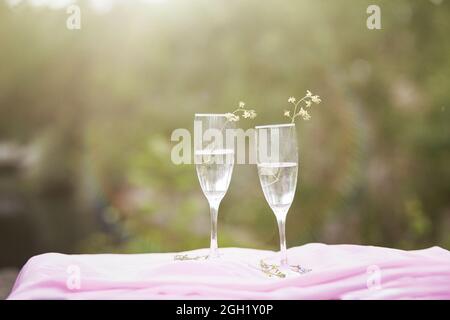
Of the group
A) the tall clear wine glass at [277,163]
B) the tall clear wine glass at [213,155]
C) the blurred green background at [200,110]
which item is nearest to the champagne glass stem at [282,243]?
the tall clear wine glass at [277,163]

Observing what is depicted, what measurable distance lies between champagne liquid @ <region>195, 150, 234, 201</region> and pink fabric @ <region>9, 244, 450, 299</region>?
23 centimetres

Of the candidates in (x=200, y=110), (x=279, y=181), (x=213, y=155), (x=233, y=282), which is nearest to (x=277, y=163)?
(x=279, y=181)

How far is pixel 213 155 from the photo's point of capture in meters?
1.42

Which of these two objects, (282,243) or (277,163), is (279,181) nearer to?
(277,163)

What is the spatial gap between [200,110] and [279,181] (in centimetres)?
349

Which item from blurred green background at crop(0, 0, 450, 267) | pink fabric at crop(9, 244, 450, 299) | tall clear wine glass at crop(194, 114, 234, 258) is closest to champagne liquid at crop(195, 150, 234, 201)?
tall clear wine glass at crop(194, 114, 234, 258)

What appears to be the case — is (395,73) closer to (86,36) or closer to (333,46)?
(333,46)

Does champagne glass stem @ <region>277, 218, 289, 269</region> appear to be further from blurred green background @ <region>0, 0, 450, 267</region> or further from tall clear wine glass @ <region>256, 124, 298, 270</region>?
→ blurred green background @ <region>0, 0, 450, 267</region>

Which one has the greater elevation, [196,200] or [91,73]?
[91,73]

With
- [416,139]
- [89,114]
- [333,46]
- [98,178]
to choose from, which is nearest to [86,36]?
[89,114]

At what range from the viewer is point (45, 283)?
1135 millimetres

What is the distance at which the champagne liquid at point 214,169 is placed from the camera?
1.43 meters

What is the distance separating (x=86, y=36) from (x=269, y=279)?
4016mm
